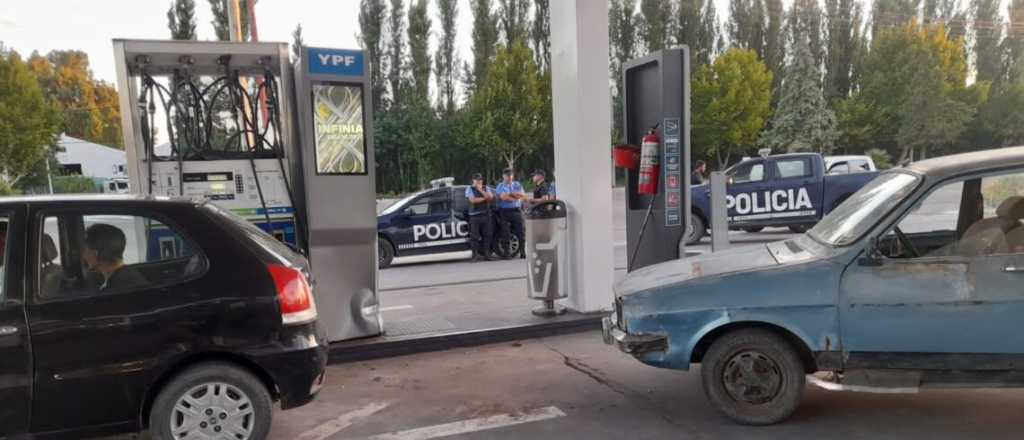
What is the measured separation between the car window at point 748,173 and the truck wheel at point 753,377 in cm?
1052

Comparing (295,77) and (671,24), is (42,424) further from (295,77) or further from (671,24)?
(671,24)

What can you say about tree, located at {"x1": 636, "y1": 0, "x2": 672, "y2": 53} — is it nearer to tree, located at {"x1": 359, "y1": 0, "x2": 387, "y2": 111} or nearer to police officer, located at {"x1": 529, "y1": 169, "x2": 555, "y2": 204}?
tree, located at {"x1": 359, "y1": 0, "x2": 387, "y2": 111}

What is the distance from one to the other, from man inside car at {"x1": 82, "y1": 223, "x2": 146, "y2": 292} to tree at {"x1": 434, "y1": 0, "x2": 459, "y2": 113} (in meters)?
39.1

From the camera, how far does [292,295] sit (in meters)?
3.77

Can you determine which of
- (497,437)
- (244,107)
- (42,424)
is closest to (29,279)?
(42,424)

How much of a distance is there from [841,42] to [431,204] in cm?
4157

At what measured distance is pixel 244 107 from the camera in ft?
20.0

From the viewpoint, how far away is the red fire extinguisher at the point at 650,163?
6.80 m

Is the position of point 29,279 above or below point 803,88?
below

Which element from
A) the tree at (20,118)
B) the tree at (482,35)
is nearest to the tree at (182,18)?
the tree at (20,118)

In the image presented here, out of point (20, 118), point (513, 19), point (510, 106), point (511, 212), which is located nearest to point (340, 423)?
point (511, 212)

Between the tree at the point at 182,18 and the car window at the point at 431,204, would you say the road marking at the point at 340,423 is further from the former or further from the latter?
the tree at the point at 182,18

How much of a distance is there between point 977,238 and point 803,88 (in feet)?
136

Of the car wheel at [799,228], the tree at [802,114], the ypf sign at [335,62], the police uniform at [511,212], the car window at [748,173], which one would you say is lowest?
the car wheel at [799,228]
